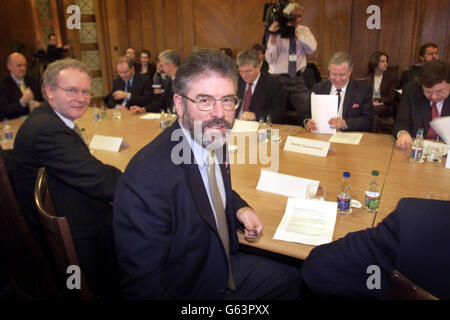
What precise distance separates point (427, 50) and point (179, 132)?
5.29 m

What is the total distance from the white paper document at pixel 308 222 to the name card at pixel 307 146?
2.89ft

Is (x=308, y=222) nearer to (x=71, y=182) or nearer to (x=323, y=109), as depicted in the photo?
(x=71, y=182)

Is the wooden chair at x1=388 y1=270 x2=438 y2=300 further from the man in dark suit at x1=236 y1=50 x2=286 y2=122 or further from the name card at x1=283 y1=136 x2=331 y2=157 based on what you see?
the man in dark suit at x1=236 y1=50 x2=286 y2=122

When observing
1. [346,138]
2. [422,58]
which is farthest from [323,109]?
[422,58]

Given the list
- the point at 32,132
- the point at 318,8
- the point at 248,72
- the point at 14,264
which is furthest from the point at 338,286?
the point at 318,8

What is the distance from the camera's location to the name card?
2.60 m

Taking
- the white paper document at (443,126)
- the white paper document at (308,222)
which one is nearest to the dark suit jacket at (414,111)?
the white paper document at (443,126)

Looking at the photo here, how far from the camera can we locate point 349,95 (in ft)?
11.0

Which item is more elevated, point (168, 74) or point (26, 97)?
point (168, 74)

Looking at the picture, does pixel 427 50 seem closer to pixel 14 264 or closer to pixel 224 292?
pixel 224 292

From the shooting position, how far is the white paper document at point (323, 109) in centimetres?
274

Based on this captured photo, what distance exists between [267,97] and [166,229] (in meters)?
2.94

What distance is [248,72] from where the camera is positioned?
379 centimetres

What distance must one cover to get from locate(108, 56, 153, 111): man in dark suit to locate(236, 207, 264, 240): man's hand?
3617mm
